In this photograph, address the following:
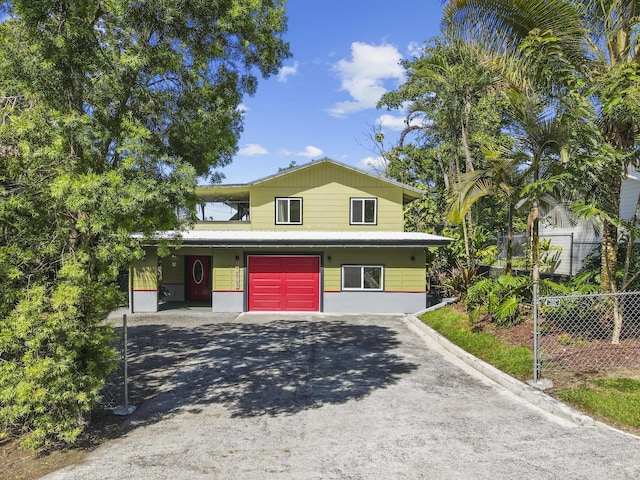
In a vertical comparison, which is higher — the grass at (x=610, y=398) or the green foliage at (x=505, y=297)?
the green foliage at (x=505, y=297)

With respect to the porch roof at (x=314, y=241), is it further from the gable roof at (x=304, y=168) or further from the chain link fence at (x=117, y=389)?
the chain link fence at (x=117, y=389)

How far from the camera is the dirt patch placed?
513cm

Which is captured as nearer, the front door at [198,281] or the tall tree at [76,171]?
the tall tree at [76,171]

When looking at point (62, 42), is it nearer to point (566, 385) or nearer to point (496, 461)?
point (496, 461)

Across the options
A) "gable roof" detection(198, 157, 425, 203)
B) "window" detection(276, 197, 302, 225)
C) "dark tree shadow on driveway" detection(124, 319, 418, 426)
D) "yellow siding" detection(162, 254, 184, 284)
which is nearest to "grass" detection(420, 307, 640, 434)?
"dark tree shadow on driveway" detection(124, 319, 418, 426)

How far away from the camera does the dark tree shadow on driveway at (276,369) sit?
23.7ft

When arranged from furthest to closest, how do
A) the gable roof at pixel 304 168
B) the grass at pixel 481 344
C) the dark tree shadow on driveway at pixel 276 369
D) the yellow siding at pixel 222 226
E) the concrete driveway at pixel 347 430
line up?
the yellow siding at pixel 222 226 → the gable roof at pixel 304 168 → the grass at pixel 481 344 → the dark tree shadow on driveway at pixel 276 369 → the concrete driveway at pixel 347 430

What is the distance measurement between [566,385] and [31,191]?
365 inches

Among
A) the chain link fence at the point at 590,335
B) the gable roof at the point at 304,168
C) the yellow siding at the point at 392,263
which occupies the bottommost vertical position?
the chain link fence at the point at 590,335

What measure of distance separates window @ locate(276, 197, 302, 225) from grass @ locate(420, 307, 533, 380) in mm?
6879

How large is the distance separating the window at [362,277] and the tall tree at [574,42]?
8.41 m

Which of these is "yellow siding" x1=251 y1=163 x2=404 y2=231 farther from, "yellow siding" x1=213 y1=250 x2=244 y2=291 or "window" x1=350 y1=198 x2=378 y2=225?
"yellow siding" x1=213 y1=250 x2=244 y2=291

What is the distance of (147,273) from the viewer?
55.1ft

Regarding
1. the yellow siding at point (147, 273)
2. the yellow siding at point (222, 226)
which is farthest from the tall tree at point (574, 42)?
the yellow siding at point (147, 273)
